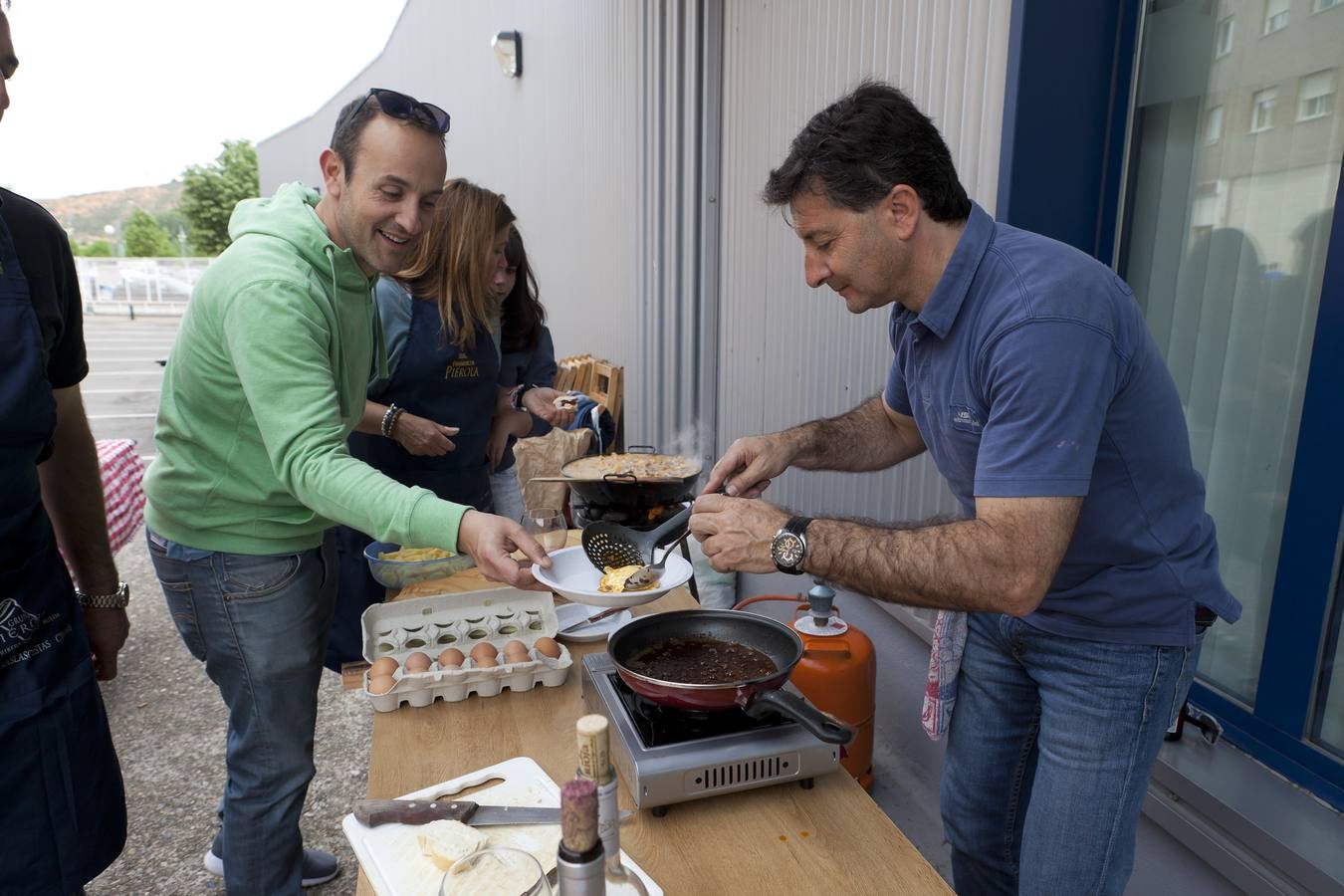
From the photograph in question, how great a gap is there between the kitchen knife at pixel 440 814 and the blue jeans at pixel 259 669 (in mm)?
855

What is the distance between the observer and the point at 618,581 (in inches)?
Result: 69.1

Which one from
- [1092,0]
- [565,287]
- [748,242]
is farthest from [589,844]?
[565,287]

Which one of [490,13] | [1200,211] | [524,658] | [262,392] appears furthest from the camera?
[490,13]

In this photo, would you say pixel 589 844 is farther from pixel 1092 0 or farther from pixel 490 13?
pixel 490 13

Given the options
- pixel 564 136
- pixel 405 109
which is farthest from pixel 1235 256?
pixel 564 136

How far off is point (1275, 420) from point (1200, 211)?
60 cm

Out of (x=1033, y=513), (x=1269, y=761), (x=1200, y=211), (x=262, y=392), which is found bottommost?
(x=1269, y=761)

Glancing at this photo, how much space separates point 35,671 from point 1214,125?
306 cm

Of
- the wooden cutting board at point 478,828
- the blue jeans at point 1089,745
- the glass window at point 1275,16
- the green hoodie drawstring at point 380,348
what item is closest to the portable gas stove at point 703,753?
the wooden cutting board at point 478,828

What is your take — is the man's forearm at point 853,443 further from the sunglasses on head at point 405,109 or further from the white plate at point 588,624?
the sunglasses on head at point 405,109

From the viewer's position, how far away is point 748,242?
445cm

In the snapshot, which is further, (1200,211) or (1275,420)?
(1200,211)

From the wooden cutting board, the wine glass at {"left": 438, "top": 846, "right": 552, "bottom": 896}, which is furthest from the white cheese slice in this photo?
the wine glass at {"left": 438, "top": 846, "right": 552, "bottom": 896}

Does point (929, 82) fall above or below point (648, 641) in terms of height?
above
